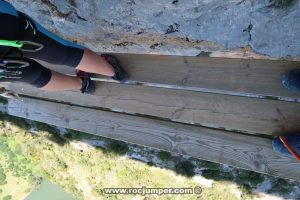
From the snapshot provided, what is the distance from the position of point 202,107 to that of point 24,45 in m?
1.34

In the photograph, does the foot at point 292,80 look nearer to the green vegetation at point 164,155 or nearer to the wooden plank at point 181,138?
the wooden plank at point 181,138

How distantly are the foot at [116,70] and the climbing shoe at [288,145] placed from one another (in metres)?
1.22

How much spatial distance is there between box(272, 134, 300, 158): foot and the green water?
9.03 m

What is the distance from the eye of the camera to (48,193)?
1084cm

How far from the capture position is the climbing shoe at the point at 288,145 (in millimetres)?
2322

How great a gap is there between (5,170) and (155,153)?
525 cm

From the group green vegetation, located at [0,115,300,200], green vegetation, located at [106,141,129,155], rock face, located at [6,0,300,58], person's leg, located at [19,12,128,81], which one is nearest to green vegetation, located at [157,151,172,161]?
green vegetation, located at [0,115,300,200]

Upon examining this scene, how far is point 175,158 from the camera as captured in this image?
13.1 ft

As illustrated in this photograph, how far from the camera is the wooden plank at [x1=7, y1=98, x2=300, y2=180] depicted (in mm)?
2654

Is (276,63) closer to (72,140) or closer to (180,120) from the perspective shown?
(180,120)

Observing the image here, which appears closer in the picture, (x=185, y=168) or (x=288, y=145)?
(x=288, y=145)

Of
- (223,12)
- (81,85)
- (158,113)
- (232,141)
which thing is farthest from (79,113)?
(223,12)

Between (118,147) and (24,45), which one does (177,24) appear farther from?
(118,147)

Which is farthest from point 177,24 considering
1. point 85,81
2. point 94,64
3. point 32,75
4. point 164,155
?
point 164,155
